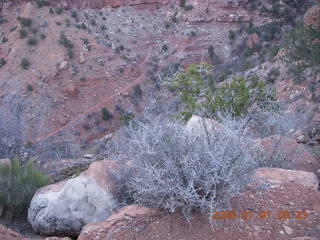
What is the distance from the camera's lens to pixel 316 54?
13094 millimetres

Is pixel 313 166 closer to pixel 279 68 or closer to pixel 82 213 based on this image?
pixel 82 213

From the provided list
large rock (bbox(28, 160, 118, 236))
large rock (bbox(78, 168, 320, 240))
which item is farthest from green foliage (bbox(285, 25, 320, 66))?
large rock (bbox(28, 160, 118, 236))

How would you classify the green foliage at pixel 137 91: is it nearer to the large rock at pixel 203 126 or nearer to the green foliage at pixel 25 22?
the green foliage at pixel 25 22

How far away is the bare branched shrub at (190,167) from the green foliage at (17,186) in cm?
189

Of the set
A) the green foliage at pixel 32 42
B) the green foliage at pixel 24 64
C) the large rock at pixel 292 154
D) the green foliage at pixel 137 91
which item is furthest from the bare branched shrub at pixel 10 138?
the green foliage at pixel 32 42

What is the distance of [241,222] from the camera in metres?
2.96

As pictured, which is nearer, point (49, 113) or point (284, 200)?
point (284, 200)

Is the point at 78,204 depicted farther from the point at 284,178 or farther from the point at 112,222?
the point at 284,178

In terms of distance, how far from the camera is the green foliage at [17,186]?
4398 mm

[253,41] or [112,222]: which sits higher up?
[112,222]

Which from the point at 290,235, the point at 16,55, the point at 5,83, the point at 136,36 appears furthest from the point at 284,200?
Answer: the point at 136,36

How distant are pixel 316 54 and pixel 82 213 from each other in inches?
464

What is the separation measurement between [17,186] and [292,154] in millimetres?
3646
